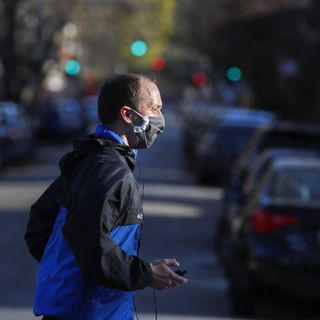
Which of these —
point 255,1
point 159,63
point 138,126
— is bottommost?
point 159,63

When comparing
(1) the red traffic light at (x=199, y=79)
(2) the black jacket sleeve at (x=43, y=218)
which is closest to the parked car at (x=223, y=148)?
(2) the black jacket sleeve at (x=43, y=218)

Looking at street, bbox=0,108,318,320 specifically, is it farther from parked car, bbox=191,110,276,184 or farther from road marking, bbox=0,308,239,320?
parked car, bbox=191,110,276,184

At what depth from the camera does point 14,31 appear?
1614 inches

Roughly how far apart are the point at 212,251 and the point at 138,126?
10993mm

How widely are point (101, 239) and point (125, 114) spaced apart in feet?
1.76

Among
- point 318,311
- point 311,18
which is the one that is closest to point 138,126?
point 318,311

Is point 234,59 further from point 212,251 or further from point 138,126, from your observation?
point 138,126

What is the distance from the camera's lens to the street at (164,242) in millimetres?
10484

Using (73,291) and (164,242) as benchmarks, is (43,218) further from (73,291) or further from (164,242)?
(164,242)

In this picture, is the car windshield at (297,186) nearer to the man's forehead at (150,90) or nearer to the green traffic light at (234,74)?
the man's forehead at (150,90)

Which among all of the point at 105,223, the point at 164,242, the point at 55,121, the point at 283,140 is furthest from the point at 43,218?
the point at 55,121

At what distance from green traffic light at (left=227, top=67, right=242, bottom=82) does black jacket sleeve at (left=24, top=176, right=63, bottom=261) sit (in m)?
50.0

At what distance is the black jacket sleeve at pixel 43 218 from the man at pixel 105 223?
2.1 inches

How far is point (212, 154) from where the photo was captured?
2572 cm
